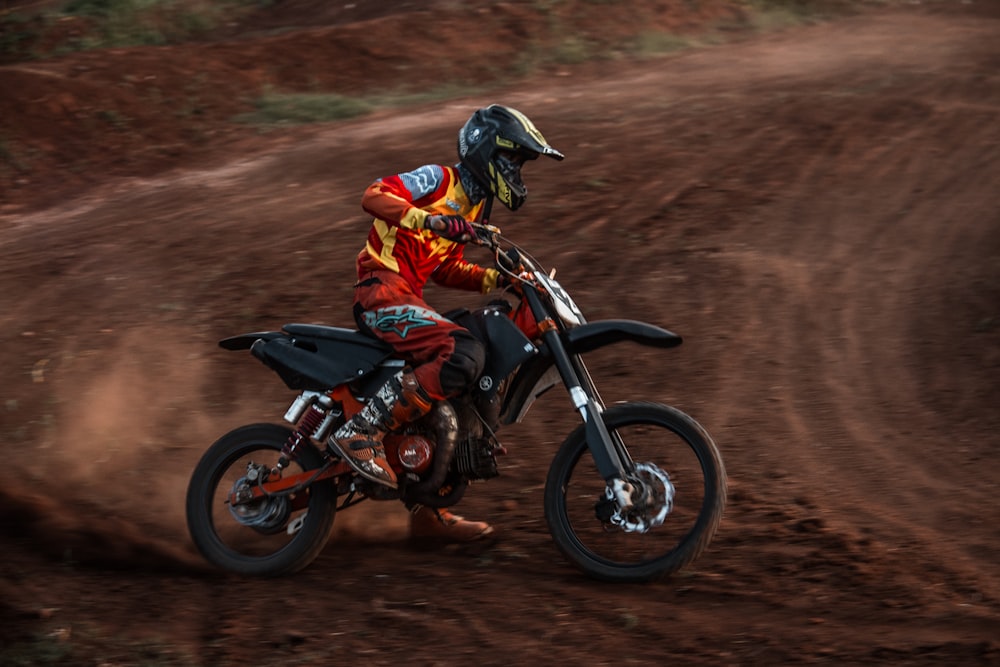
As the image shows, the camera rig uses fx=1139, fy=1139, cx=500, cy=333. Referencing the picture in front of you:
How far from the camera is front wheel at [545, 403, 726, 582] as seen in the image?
486cm

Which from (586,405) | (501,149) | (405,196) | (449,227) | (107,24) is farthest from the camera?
(107,24)

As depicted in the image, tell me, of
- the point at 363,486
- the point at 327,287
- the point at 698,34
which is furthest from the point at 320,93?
the point at 363,486

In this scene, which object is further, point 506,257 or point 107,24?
point 107,24

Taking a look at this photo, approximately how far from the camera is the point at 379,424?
5.30m

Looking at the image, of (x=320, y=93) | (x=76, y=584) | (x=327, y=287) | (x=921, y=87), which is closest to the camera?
(x=76, y=584)

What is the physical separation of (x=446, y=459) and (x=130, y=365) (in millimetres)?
3547

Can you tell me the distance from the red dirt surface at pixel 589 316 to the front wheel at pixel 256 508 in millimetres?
162

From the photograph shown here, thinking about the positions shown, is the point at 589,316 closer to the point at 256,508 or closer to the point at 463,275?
the point at 463,275

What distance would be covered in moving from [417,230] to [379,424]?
918 millimetres

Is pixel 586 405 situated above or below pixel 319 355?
below

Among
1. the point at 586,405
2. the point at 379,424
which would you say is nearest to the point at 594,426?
the point at 586,405

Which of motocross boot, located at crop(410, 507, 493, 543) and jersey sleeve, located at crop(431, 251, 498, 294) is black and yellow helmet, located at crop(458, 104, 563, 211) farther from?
motocross boot, located at crop(410, 507, 493, 543)

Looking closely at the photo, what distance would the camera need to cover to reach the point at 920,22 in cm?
1894

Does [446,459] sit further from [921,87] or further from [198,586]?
[921,87]
